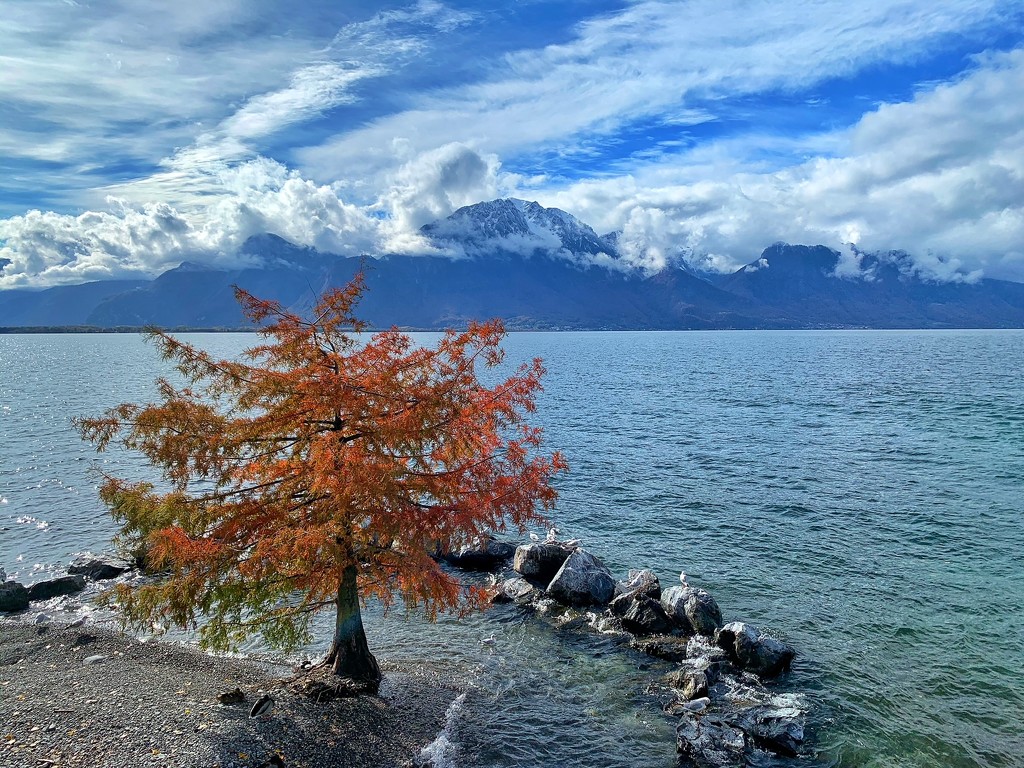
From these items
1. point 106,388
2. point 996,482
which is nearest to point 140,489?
point 996,482

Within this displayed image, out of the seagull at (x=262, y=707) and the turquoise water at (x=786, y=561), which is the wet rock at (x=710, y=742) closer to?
the turquoise water at (x=786, y=561)

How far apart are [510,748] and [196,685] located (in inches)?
418

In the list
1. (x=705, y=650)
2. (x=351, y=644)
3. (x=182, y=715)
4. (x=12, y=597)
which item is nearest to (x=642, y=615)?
(x=705, y=650)

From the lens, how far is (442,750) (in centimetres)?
1739

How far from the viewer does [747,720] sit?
1897 cm

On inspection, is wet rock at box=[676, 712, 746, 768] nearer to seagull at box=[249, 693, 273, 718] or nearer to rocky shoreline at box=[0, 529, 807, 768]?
rocky shoreline at box=[0, 529, 807, 768]

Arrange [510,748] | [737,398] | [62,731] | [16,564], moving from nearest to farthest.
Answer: [62,731] → [510,748] → [16,564] → [737,398]

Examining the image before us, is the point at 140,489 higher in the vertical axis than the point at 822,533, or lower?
higher

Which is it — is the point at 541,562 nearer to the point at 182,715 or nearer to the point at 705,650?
the point at 705,650

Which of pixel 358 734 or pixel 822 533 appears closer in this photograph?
pixel 358 734

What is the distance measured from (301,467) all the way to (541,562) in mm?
16620

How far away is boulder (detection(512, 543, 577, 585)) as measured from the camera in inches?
1217

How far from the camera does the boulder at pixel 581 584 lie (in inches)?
1105

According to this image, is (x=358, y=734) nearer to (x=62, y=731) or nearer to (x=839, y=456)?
(x=62, y=731)
